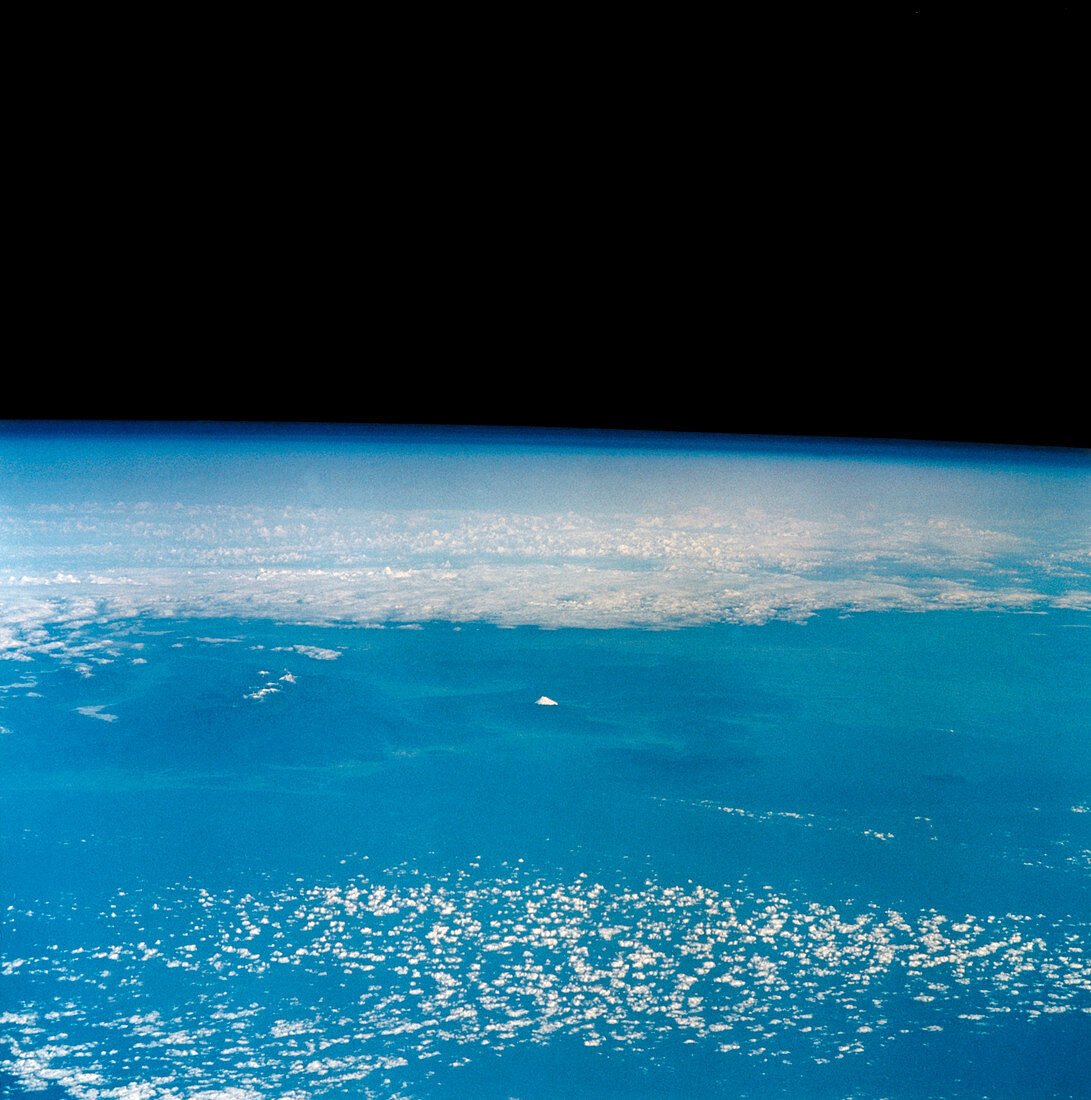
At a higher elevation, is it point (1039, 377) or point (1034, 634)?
point (1039, 377)

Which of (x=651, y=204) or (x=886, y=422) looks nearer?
(x=651, y=204)

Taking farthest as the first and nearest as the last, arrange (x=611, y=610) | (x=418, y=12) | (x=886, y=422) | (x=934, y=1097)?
(x=886, y=422), (x=418, y=12), (x=611, y=610), (x=934, y=1097)

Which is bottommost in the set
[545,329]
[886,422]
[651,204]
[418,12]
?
[886,422]

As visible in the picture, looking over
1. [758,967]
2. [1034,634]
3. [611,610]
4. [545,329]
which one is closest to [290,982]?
[758,967]

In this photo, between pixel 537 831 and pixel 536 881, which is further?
pixel 537 831

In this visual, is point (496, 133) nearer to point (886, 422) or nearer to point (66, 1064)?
point (886, 422)
